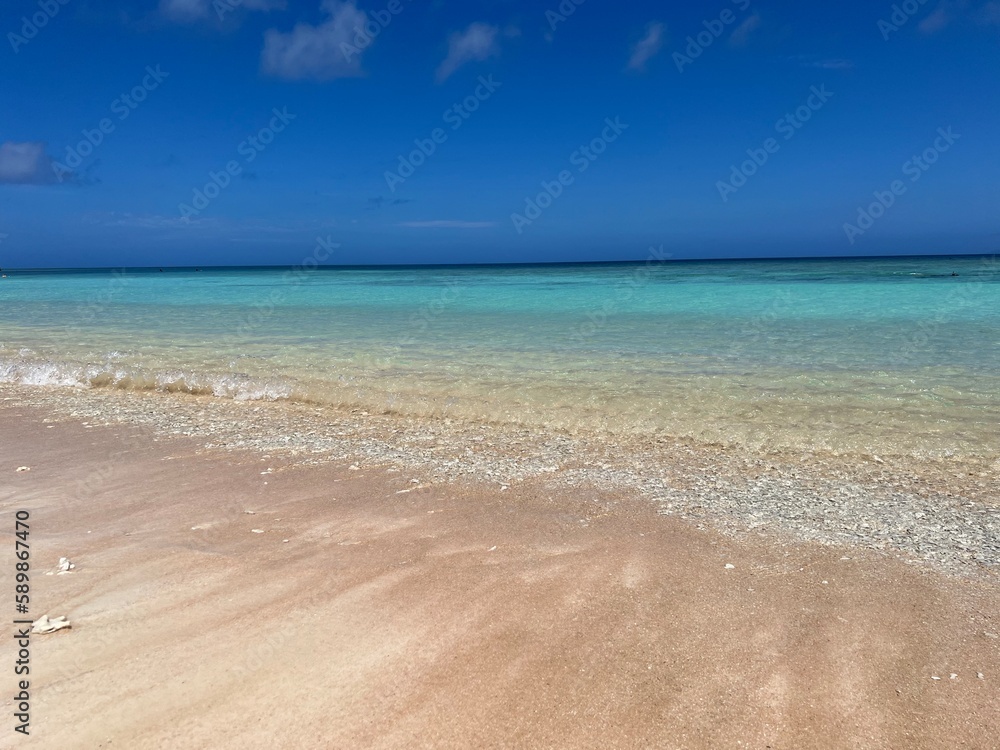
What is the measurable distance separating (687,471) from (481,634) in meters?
3.76

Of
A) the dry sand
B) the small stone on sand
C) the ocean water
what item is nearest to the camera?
the dry sand

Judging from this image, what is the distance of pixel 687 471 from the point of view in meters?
6.51

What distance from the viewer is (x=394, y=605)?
3.70 m

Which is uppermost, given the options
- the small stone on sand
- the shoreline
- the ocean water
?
the ocean water

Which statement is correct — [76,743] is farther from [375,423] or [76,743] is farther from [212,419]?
[212,419]

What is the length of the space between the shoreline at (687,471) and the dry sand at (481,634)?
0.42m

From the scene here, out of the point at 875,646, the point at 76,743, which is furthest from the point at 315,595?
the point at 875,646

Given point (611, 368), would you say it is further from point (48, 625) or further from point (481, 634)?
point (48, 625)

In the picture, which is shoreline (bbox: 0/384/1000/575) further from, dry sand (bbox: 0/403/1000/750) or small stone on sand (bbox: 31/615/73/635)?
→ small stone on sand (bbox: 31/615/73/635)

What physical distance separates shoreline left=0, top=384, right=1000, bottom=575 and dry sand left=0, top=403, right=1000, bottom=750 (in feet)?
1.38

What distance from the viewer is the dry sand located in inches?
109

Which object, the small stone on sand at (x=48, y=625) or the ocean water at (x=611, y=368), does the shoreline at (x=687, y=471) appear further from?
the small stone on sand at (x=48, y=625)

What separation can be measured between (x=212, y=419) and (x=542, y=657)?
719 centimetres

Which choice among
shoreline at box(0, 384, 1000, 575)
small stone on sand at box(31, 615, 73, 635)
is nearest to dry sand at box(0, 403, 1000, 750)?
small stone on sand at box(31, 615, 73, 635)
